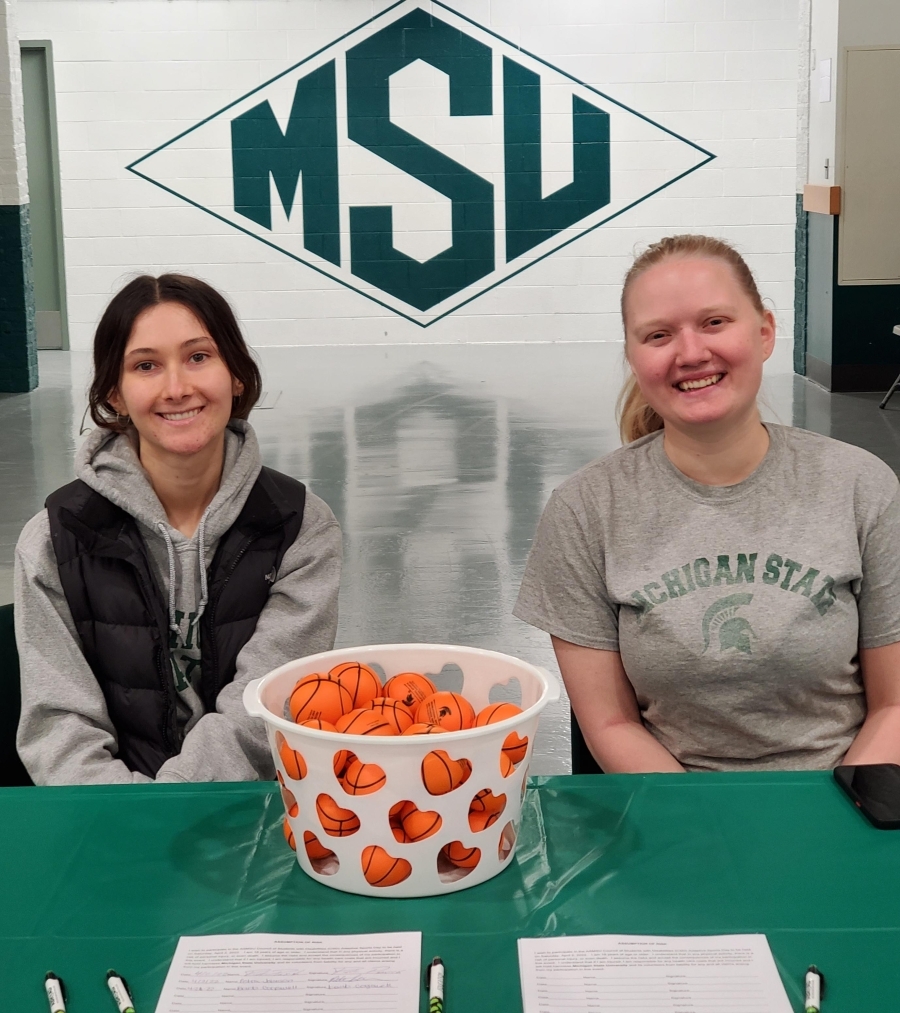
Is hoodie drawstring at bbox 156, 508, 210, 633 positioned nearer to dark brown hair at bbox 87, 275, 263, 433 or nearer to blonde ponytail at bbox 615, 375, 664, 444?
dark brown hair at bbox 87, 275, 263, 433

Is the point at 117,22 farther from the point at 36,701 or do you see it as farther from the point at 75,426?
the point at 36,701

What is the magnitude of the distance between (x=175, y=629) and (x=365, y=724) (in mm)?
685

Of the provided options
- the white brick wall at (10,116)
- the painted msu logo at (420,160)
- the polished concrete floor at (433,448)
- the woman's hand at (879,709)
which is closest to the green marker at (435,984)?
the woman's hand at (879,709)

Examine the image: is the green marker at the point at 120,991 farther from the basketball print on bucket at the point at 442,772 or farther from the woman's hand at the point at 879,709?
the woman's hand at the point at 879,709

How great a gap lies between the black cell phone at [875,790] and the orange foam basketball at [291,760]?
0.56m

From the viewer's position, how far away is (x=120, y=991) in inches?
37.9

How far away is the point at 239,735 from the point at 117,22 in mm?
9132

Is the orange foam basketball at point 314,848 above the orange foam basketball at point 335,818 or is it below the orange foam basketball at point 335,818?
Answer: below

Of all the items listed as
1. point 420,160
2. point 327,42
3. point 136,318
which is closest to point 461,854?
point 136,318

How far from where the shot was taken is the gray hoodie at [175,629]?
1601 millimetres

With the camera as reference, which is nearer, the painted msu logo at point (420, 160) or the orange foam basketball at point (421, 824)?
the orange foam basketball at point (421, 824)

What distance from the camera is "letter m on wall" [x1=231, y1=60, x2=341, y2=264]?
9680 mm

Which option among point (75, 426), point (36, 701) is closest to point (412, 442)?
point (75, 426)

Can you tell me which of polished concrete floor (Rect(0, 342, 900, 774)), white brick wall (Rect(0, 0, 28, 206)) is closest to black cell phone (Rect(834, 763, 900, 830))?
polished concrete floor (Rect(0, 342, 900, 774))
